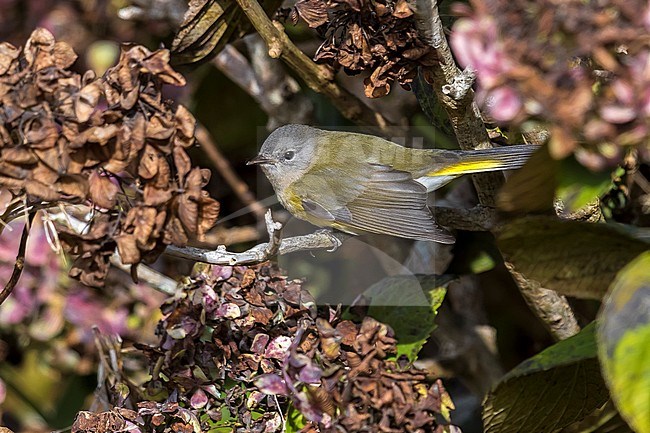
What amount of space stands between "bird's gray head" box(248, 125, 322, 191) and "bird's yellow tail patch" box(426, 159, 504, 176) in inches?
12.6

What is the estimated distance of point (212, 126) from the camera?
7.89 ft

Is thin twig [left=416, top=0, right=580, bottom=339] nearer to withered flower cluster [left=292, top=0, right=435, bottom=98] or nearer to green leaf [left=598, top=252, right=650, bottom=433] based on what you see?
withered flower cluster [left=292, top=0, right=435, bottom=98]

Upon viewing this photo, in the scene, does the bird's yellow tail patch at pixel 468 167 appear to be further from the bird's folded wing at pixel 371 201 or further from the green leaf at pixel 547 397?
the green leaf at pixel 547 397

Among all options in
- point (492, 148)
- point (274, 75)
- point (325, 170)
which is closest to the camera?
point (492, 148)

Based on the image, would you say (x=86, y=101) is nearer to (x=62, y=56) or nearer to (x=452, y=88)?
(x=62, y=56)

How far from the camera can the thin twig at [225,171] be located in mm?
2215

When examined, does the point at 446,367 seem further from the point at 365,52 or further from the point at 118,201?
the point at 118,201

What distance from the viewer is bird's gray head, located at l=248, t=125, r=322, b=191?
6.48 feet

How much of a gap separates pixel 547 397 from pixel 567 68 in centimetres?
53

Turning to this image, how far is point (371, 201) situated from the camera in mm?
1906

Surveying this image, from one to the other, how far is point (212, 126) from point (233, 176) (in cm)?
19

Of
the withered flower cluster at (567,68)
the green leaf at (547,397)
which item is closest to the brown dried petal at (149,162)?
the withered flower cluster at (567,68)

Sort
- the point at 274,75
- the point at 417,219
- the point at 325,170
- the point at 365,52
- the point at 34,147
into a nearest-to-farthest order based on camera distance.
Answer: the point at 34,147, the point at 365,52, the point at 417,219, the point at 274,75, the point at 325,170

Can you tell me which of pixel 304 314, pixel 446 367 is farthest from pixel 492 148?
pixel 446 367
